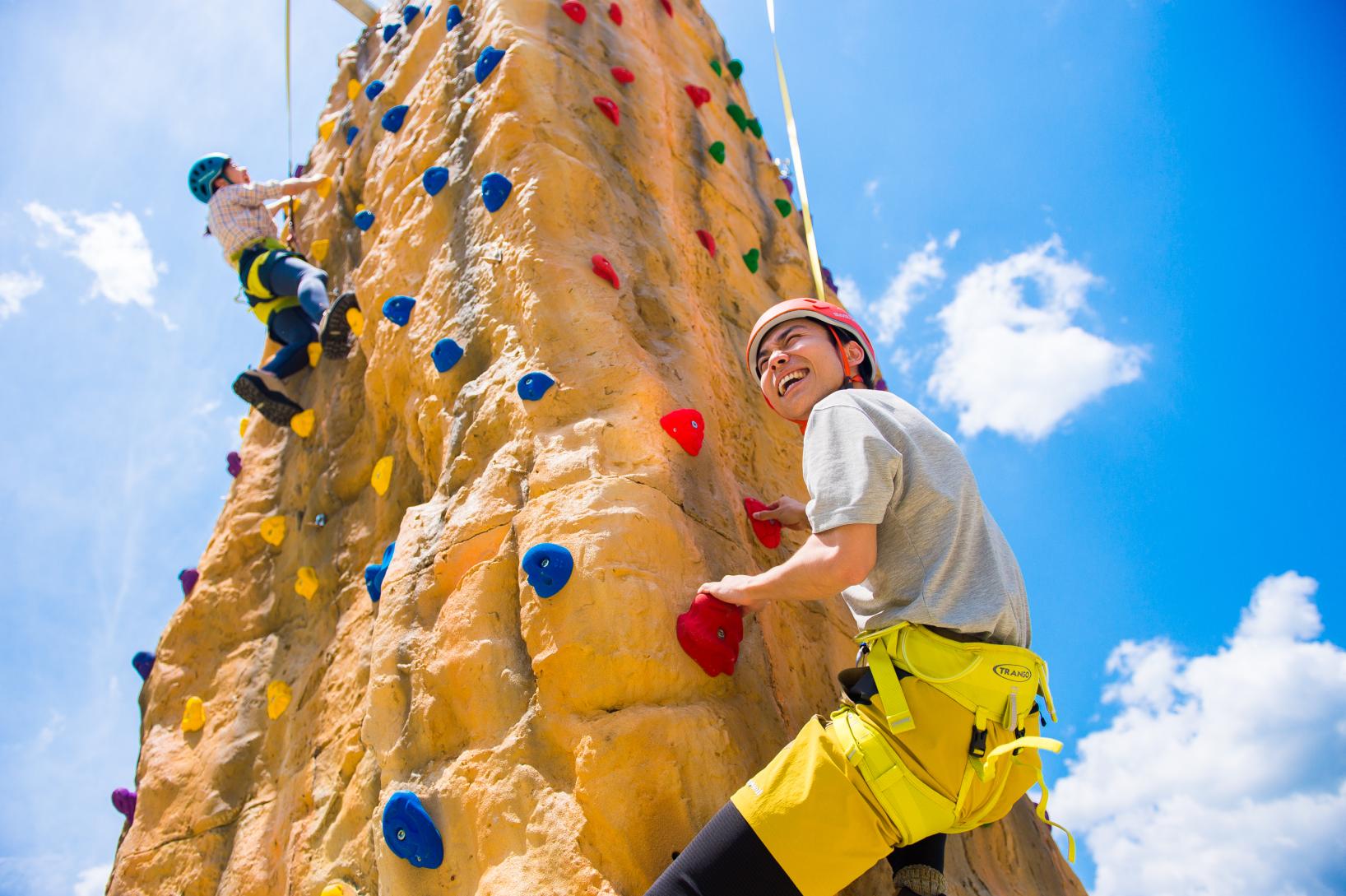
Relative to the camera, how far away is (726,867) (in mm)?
1484

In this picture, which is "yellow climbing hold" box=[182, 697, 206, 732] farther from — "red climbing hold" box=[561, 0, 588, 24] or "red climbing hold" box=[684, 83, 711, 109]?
"red climbing hold" box=[684, 83, 711, 109]

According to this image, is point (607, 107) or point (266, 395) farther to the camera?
point (266, 395)

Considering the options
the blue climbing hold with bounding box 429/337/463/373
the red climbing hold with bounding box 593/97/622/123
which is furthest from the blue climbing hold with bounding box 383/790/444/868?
the red climbing hold with bounding box 593/97/622/123

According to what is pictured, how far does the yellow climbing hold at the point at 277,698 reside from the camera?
322 cm

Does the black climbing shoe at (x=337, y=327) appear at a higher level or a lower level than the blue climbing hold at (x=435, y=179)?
lower

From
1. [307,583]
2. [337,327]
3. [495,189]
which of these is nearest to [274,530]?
[307,583]

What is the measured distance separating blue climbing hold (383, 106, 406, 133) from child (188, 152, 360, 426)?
747 millimetres

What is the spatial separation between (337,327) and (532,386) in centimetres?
181

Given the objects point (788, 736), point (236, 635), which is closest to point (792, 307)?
point (788, 736)

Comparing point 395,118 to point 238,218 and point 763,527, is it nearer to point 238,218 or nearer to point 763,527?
point 238,218

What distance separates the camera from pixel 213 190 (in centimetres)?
460

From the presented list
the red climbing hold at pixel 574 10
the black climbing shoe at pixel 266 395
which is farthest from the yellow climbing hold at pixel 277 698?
the red climbing hold at pixel 574 10

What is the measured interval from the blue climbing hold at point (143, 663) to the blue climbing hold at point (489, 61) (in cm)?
280

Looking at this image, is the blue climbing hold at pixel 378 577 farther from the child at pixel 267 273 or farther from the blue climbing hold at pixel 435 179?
the child at pixel 267 273
